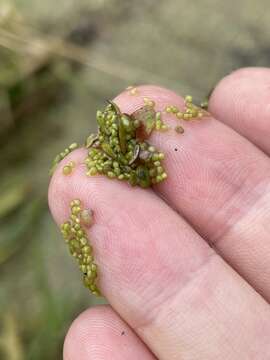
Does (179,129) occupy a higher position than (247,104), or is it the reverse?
(179,129)

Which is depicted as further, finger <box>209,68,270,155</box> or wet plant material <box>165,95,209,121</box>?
finger <box>209,68,270,155</box>

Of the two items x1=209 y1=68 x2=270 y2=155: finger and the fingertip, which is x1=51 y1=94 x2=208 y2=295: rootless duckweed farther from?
x1=209 y1=68 x2=270 y2=155: finger

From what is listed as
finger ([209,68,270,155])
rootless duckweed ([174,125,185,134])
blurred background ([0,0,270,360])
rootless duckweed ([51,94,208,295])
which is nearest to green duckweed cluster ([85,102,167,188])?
rootless duckweed ([51,94,208,295])

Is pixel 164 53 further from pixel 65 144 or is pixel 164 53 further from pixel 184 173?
pixel 184 173

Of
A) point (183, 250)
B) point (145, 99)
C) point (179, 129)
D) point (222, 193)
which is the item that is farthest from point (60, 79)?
point (183, 250)

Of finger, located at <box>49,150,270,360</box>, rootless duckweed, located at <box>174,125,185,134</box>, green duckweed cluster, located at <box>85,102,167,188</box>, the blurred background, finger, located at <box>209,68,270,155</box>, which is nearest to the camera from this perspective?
finger, located at <box>49,150,270,360</box>

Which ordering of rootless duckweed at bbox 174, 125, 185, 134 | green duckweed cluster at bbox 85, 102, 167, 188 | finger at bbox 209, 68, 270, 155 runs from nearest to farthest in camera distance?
green duckweed cluster at bbox 85, 102, 167, 188, rootless duckweed at bbox 174, 125, 185, 134, finger at bbox 209, 68, 270, 155

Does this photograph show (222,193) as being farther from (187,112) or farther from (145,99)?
(145,99)
